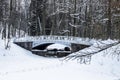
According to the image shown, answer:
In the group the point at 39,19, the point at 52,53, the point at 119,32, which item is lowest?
the point at 52,53

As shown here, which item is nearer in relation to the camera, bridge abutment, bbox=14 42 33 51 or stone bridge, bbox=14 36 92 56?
stone bridge, bbox=14 36 92 56

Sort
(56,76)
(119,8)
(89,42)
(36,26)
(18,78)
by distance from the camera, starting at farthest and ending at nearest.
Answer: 1. (36,26)
2. (89,42)
3. (56,76)
4. (18,78)
5. (119,8)

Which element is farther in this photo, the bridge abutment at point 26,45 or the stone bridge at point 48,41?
the bridge abutment at point 26,45

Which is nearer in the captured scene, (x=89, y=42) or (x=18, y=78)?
(x=18, y=78)

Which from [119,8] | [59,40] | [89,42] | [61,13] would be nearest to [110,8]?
[119,8]

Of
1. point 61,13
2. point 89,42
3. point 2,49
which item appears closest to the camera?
point 2,49

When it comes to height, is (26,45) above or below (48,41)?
below

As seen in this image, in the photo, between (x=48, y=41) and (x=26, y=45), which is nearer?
(x=26, y=45)

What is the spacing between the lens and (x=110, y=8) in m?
6.96

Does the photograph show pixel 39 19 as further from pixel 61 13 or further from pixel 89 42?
pixel 89 42

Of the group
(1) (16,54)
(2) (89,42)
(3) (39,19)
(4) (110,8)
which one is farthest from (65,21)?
(4) (110,8)

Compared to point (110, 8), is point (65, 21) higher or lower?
lower

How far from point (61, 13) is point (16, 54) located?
79.0ft

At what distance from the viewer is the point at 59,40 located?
4447 cm
